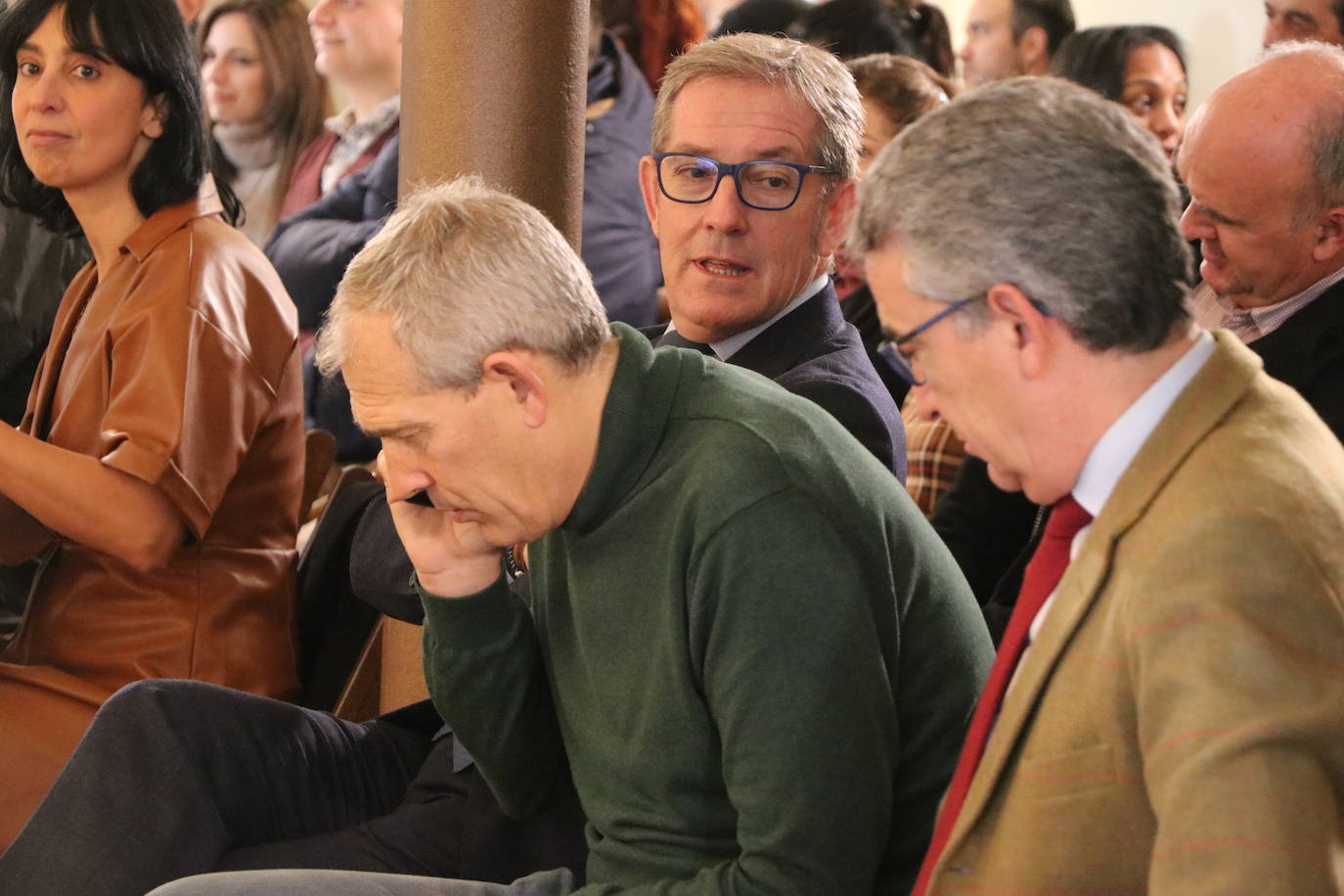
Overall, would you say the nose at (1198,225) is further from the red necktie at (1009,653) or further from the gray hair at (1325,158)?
the red necktie at (1009,653)

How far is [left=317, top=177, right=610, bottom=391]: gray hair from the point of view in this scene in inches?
62.4

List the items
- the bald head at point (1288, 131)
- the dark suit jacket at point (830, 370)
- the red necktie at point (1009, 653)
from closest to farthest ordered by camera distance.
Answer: the red necktie at point (1009, 653)
the dark suit jacket at point (830, 370)
the bald head at point (1288, 131)

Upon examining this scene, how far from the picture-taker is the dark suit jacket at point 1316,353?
219 cm

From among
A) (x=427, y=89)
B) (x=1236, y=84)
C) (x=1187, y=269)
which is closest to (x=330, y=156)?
(x=427, y=89)

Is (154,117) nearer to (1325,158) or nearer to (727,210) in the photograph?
(727,210)

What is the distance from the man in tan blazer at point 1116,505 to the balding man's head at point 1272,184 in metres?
1.17

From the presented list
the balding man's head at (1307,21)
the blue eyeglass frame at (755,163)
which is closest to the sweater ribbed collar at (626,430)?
the blue eyeglass frame at (755,163)

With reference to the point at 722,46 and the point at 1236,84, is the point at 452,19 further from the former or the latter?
the point at 1236,84

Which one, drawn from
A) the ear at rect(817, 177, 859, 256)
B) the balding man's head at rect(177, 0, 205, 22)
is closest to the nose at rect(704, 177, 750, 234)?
the ear at rect(817, 177, 859, 256)

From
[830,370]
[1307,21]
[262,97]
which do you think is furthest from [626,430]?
[262,97]

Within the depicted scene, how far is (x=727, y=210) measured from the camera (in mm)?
2348

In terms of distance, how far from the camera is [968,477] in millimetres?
2594

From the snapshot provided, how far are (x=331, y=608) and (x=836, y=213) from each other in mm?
1083

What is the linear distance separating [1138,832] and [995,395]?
0.37 metres
